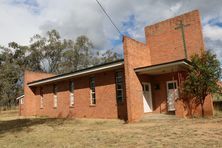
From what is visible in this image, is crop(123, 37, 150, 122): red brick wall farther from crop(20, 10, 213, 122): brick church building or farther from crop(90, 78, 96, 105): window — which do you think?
crop(90, 78, 96, 105): window

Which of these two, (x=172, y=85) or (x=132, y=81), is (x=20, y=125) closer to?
(x=132, y=81)

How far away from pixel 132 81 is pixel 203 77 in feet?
14.5

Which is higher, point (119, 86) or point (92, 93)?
point (119, 86)

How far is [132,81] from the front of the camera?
1537 cm

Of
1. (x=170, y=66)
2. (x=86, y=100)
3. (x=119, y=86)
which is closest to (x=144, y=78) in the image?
(x=119, y=86)

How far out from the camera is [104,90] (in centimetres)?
1805

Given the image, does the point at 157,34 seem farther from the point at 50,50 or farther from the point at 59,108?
the point at 50,50

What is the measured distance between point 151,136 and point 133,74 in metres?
6.95

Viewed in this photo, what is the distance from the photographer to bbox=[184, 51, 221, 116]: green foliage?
47.0 ft

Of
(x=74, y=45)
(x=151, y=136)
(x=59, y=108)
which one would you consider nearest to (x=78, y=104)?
(x=59, y=108)

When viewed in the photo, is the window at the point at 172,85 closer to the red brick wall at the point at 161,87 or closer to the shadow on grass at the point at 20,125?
the red brick wall at the point at 161,87

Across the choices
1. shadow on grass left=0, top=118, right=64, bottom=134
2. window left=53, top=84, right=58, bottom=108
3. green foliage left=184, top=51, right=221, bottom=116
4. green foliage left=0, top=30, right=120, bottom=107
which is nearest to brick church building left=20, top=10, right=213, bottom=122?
green foliage left=184, top=51, right=221, bottom=116

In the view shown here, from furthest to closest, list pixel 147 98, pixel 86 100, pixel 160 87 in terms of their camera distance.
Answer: pixel 86 100, pixel 160 87, pixel 147 98

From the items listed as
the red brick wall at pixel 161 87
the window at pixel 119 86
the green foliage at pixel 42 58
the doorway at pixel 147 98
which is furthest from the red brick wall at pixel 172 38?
the green foliage at pixel 42 58
